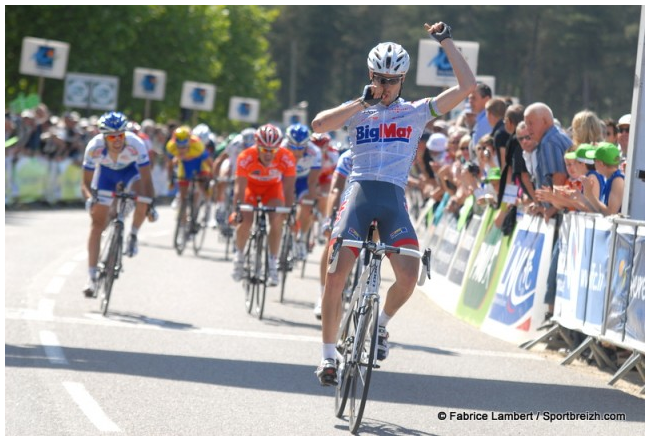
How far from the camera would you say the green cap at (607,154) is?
1138cm

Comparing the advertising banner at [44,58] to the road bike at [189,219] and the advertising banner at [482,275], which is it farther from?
the advertising banner at [482,275]

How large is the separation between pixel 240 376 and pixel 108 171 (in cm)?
491

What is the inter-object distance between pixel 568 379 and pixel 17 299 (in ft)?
19.6

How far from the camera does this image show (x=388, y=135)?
27.6ft

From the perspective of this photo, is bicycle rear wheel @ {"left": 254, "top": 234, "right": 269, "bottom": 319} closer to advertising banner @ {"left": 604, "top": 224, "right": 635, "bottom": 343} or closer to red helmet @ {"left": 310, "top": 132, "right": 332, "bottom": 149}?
red helmet @ {"left": 310, "top": 132, "right": 332, "bottom": 149}

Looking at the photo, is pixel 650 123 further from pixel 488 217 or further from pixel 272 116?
pixel 272 116

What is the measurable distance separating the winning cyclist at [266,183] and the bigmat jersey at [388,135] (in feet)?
17.2

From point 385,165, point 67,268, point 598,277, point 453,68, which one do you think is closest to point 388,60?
point 453,68

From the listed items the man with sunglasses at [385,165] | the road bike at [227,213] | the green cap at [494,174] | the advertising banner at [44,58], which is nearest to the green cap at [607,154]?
the green cap at [494,174]

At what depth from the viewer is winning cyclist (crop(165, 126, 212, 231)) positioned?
20.8 metres

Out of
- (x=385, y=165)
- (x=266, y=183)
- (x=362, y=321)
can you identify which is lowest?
(x=362, y=321)

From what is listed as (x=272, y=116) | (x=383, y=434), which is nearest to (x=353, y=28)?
(x=272, y=116)

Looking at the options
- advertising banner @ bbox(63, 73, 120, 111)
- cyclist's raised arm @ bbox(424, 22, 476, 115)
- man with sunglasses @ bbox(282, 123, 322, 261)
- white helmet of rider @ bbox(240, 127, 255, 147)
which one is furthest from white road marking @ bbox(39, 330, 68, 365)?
advertising banner @ bbox(63, 73, 120, 111)

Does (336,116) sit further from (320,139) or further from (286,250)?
(320,139)
